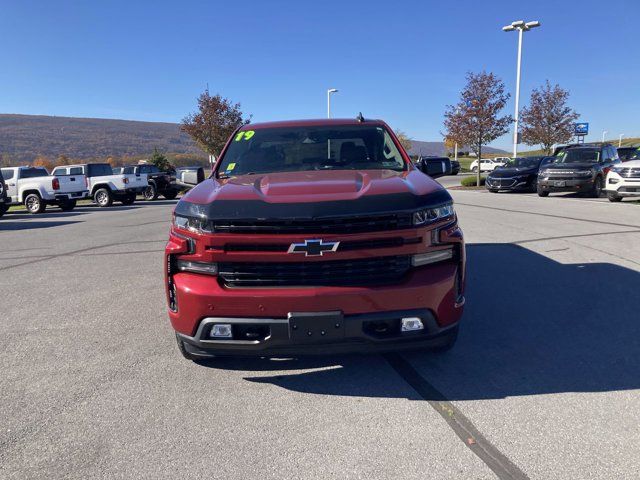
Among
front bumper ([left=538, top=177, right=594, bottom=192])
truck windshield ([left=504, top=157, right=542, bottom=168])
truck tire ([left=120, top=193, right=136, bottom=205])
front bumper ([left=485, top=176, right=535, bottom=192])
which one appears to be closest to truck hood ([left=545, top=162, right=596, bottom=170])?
front bumper ([left=538, top=177, right=594, bottom=192])

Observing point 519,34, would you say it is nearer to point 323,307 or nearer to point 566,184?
point 566,184

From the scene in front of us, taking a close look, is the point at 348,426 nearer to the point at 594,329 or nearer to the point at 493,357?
the point at 493,357

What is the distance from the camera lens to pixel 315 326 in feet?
9.32

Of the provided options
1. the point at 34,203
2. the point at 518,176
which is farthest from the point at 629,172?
the point at 34,203

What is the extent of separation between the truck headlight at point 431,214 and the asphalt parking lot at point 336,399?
44.3 inches

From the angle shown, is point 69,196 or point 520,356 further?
point 69,196

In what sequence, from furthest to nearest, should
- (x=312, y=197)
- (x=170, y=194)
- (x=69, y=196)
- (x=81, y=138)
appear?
(x=81, y=138) < (x=170, y=194) < (x=69, y=196) < (x=312, y=197)

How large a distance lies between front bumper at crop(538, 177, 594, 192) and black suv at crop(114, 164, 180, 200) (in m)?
18.1

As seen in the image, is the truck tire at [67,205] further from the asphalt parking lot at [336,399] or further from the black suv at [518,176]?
the black suv at [518,176]

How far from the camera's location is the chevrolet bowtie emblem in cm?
288

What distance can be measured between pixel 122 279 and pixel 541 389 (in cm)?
534

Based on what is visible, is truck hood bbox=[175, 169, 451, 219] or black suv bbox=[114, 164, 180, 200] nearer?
truck hood bbox=[175, 169, 451, 219]

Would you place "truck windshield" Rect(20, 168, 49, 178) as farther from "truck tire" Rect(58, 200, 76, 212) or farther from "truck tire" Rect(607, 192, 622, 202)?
"truck tire" Rect(607, 192, 622, 202)

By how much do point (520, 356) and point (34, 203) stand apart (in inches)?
810
